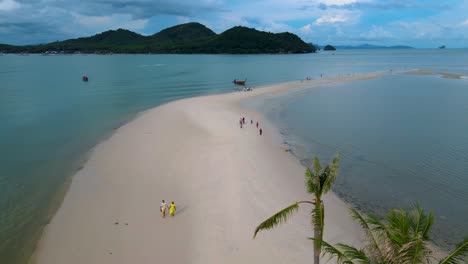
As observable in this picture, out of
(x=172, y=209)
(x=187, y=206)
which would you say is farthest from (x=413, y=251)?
(x=187, y=206)

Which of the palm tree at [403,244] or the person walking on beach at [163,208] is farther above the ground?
the palm tree at [403,244]

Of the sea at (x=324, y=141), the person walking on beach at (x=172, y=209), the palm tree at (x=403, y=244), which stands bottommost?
the sea at (x=324, y=141)

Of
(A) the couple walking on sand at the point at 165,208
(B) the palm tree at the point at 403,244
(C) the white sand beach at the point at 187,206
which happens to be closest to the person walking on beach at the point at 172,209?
(A) the couple walking on sand at the point at 165,208

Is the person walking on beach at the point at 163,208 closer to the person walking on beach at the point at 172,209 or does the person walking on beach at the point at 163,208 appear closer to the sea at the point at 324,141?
the person walking on beach at the point at 172,209

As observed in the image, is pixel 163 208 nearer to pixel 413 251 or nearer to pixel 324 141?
pixel 413 251

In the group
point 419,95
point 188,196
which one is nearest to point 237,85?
point 419,95

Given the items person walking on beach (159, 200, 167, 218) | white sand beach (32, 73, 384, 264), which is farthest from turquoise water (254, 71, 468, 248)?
person walking on beach (159, 200, 167, 218)

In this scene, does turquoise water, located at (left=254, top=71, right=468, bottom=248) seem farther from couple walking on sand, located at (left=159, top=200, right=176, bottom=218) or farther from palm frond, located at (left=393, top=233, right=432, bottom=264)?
palm frond, located at (left=393, top=233, right=432, bottom=264)
